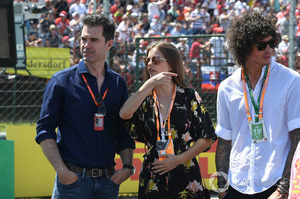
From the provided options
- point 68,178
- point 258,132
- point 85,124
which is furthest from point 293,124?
point 68,178

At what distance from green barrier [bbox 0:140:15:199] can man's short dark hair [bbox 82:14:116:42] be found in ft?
12.1

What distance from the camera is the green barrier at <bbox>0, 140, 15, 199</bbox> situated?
6.68m

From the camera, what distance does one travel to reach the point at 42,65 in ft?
28.2

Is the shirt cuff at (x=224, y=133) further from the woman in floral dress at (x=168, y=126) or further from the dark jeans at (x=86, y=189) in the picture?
the dark jeans at (x=86, y=189)

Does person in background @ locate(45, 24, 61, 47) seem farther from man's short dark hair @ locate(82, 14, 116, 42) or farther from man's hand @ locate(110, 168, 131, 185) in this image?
man's hand @ locate(110, 168, 131, 185)

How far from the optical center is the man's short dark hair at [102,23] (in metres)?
3.50

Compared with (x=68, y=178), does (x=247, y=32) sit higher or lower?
higher

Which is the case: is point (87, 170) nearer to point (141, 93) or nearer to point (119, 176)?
point (119, 176)

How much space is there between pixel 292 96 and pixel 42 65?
245 inches

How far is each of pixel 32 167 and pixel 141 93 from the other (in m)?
4.12

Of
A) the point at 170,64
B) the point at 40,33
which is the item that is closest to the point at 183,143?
the point at 170,64

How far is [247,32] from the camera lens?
323 cm

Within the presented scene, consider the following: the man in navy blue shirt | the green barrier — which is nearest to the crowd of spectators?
the green barrier

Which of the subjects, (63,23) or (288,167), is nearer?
(288,167)
